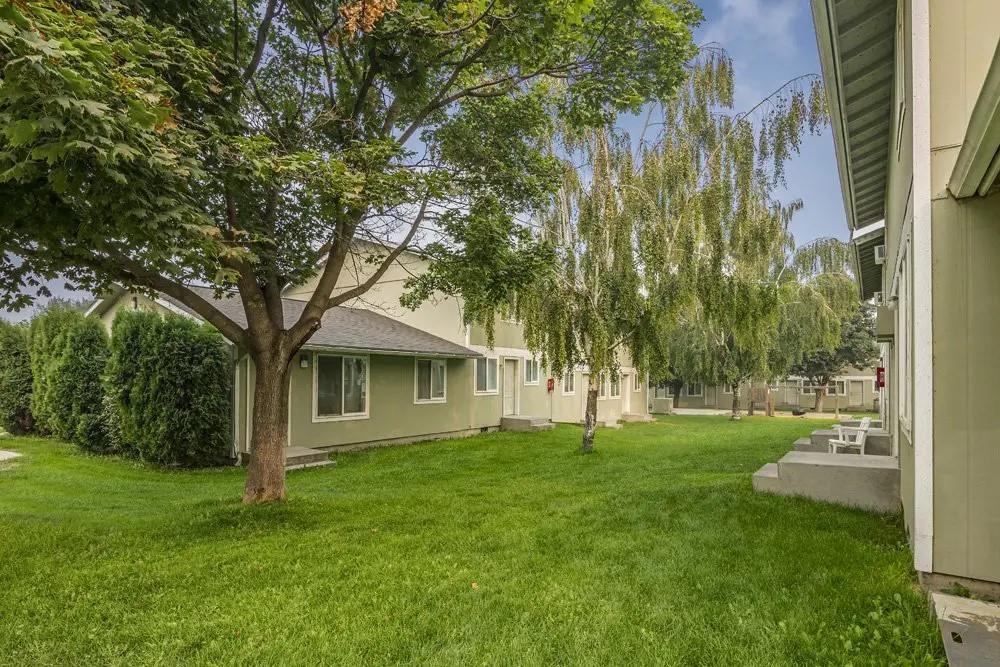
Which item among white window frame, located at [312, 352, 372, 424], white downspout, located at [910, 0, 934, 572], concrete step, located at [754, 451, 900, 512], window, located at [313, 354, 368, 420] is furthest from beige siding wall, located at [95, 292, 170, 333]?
white downspout, located at [910, 0, 934, 572]

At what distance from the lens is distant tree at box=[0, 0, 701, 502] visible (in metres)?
3.94

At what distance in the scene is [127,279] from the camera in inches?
267

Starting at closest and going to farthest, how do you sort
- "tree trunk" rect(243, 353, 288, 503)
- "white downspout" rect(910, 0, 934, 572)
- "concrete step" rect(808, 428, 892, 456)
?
1. "white downspout" rect(910, 0, 934, 572)
2. "tree trunk" rect(243, 353, 288, 503)
3. "concrete step" rect(808, 428, 892, 456)

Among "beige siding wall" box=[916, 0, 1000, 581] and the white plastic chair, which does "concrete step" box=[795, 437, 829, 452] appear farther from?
"beige siding wall" box=[916, 0, 1000, 581]

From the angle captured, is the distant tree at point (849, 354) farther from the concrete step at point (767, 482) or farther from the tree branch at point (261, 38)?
the tree branch at point (261, 38)

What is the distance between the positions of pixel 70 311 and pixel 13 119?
46.2 ft

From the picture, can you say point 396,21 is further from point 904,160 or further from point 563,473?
point 563,473

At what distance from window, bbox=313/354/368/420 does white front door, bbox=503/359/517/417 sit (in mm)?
6610

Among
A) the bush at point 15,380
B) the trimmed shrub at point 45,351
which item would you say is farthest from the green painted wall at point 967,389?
the bush at point 15,380

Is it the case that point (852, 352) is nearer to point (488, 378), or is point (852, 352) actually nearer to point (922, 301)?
point (488, 378)

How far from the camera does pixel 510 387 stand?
803 inches

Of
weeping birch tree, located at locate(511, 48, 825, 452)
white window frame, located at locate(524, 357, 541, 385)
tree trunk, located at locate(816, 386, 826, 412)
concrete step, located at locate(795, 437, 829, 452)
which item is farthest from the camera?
tree trunk, located at locate(816, 386, 826, 412)

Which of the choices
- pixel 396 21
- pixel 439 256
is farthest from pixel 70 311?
pixel 396 21

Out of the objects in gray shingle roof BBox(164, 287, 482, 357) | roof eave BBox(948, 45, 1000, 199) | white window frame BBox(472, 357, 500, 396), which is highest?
roof eave BBox(948, 45, 1000, 199)
